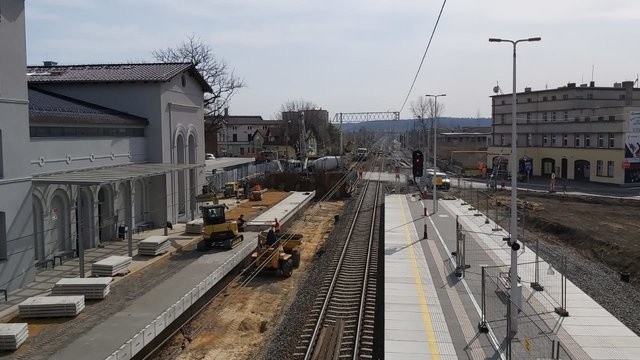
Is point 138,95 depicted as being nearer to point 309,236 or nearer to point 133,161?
point 133,161

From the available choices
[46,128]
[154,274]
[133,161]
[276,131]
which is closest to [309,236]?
[133,161]

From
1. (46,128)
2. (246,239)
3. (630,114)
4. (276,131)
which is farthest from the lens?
(276,131)

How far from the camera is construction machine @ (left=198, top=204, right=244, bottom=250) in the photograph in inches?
945

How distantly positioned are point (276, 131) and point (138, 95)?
9056cm

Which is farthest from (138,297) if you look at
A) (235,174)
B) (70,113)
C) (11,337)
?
(235,174)

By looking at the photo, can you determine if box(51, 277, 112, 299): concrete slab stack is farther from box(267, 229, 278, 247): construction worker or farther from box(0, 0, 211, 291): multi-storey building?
box(267, 229, 278, 247): construction worker

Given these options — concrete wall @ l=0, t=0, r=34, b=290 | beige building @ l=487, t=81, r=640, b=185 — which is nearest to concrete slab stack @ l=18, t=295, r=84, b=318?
concrete wall @ l=0, t=0, r=34, b=290

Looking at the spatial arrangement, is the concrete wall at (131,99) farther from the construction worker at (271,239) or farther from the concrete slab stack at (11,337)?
the concrete slab stack at (11,337)

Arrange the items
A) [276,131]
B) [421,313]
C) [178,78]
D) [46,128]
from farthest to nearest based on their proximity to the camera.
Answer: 1. [276,131]
2. [178,78]
3. [46,128]
4. [421,313]

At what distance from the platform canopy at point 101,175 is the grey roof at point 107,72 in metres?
4.82

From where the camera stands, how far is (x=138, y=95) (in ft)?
97.0

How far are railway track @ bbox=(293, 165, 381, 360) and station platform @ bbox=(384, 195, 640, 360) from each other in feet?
2.79

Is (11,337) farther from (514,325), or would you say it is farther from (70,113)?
(70,113)

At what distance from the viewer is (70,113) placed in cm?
2312
